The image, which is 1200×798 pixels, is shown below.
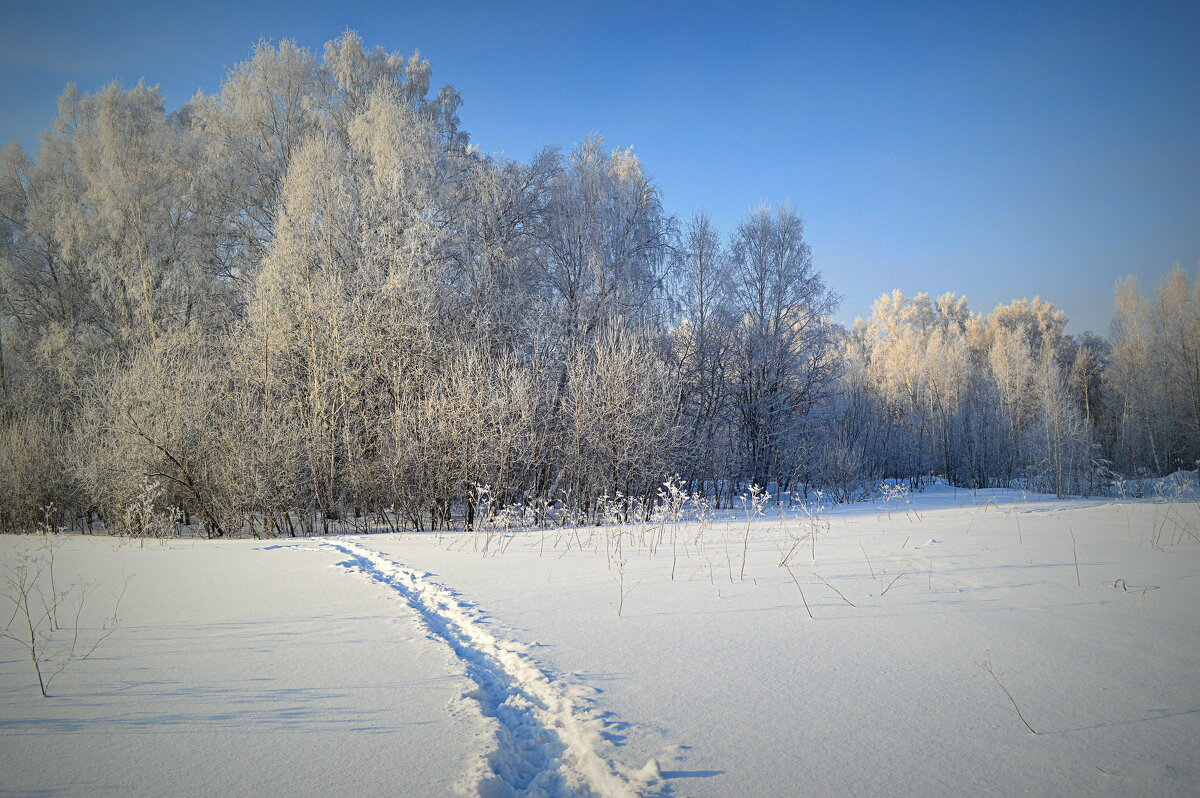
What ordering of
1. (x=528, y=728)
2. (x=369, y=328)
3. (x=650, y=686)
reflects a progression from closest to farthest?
(x=528, y=728)
(x=650, y=686)
(x=369, y=328)

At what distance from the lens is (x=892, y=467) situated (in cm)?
3378

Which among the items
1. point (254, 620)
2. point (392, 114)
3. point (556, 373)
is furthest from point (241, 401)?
point (254, 620)

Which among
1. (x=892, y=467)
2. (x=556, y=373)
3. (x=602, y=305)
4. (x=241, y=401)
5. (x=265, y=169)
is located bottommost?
(x=892, y=467)

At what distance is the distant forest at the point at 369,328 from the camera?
1221 cm

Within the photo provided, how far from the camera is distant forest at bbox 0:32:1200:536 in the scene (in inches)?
481

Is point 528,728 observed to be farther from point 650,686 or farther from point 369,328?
point 369,328

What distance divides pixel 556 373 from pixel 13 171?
20380 millimetres

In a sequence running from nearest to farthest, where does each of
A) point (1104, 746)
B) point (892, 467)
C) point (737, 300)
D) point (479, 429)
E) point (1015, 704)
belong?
point (1104, 746) → point (1015, 704) → point (479, 429) → point (737, 300) → point (892, 467)

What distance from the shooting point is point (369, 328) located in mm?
13078

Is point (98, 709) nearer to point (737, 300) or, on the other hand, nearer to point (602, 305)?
point (602, 305)

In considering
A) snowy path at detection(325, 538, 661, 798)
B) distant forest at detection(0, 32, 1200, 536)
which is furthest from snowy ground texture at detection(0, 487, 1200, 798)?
distant forest at detection(0, 32, 1200, 536)

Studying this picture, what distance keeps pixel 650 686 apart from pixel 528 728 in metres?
0.62

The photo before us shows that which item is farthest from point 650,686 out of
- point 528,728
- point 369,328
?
point 369,328

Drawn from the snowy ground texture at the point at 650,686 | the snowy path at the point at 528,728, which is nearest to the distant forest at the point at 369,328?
the snowy ground texture at the point at 650,686
